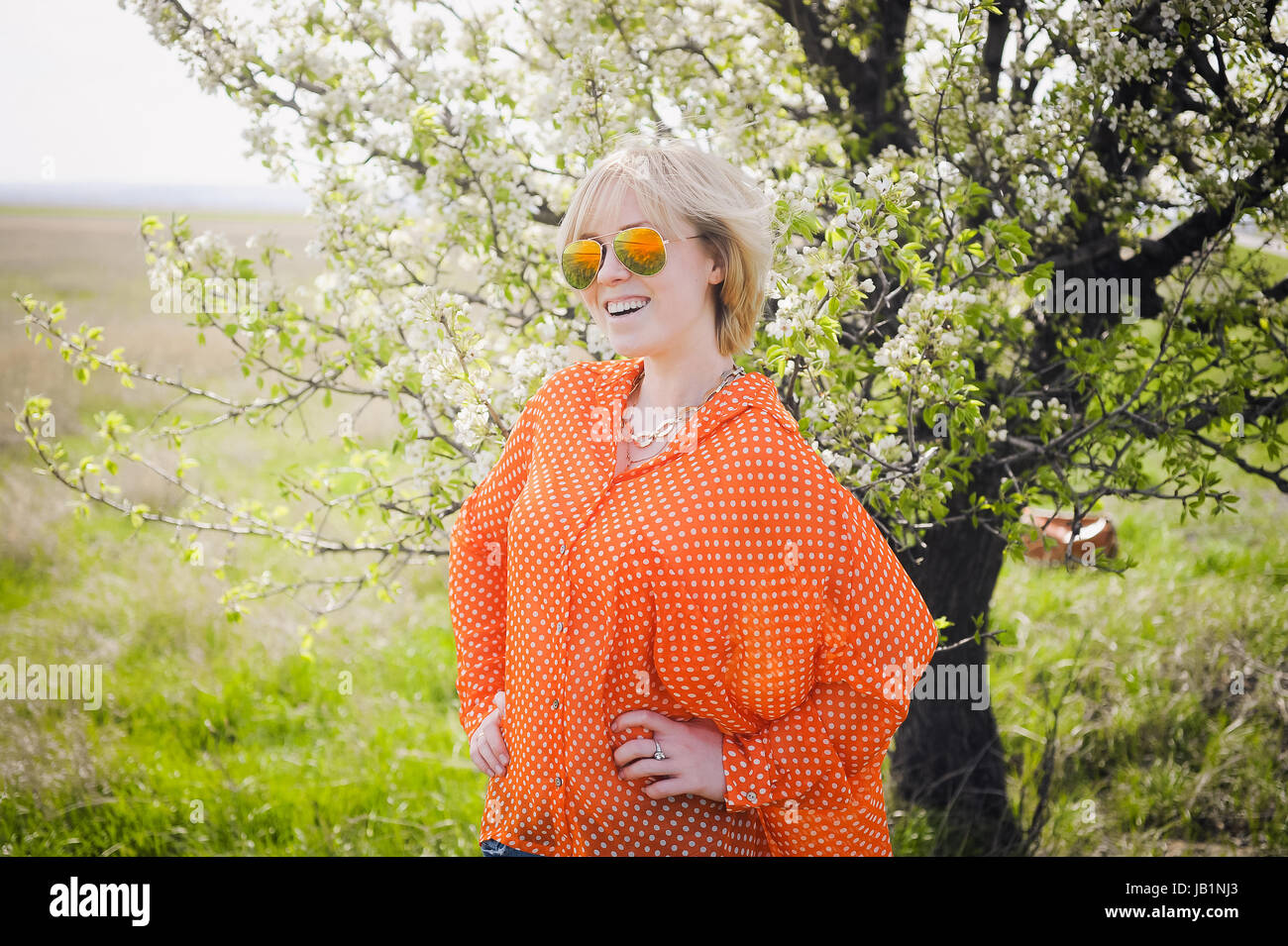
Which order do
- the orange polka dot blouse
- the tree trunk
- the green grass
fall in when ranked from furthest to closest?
the green grass → the tree trunk → the orange polka dot blouse

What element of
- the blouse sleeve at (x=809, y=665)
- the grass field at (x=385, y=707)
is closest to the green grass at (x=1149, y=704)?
the grass field at (x=385, y=707)

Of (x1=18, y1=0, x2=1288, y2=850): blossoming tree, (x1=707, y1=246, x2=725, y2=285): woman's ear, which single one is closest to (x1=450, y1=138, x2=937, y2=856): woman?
(x1=707, y1=246, x2=725, y2=285): woman's ear

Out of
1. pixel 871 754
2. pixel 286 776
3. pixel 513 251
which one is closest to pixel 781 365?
pixel 871 754

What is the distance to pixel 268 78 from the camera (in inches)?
150

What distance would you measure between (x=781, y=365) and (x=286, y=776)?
3717mm

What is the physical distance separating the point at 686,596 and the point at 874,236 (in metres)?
1.59

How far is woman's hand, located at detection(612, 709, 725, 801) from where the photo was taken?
2.14 metres

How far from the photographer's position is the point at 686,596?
2.06 meters

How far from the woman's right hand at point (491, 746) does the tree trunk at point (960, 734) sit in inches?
89.2

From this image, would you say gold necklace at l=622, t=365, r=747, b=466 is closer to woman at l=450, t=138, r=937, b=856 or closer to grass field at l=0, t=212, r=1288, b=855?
woman at l=450, t=138, r=937, b=856

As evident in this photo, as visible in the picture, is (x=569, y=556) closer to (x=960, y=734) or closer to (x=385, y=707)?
(x=960, y=734)

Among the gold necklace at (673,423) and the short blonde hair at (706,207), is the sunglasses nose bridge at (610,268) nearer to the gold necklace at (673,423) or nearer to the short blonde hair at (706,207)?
the short blonde hair at (706,207)

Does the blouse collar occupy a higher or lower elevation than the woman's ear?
lower
